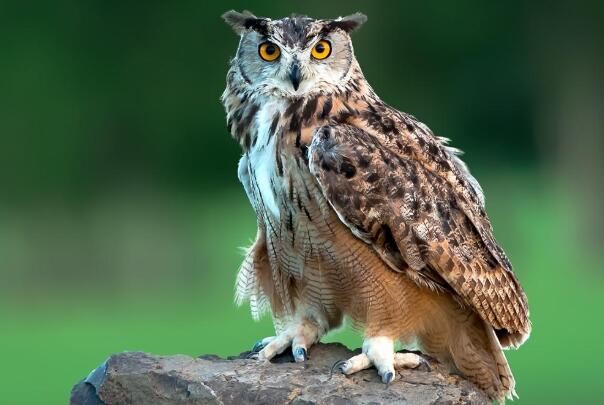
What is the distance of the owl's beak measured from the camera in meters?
3.27

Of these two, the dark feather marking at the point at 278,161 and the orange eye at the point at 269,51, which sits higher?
the orange eye at the point at 269,51

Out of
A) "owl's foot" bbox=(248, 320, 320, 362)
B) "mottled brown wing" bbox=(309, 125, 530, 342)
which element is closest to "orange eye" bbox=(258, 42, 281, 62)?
"mottled brown wing" bbox=(309, 125, 530, 342)

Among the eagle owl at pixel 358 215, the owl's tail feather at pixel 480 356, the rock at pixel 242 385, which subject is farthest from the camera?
the owl's tail feather at pixel 480 356

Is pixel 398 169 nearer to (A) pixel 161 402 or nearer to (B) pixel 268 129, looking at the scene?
(B) pixel 268 129

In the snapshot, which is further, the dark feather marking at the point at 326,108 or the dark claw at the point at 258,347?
the dark claw at the point at 258,347

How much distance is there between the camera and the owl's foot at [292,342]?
342 cm

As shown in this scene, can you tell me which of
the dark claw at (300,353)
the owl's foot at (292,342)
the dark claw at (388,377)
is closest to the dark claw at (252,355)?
the owl's foot at (292,342)

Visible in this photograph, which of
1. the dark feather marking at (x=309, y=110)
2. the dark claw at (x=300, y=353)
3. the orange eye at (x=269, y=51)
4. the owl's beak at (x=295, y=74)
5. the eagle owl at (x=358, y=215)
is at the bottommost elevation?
the dark claw at (x=300, y=353)

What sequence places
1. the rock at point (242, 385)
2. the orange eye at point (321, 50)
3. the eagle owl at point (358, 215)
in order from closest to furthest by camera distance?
the rock at point (242, 385), the eagle owl at point (358, 215), the orange eye at point (321, 50)

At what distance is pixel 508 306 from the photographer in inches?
133

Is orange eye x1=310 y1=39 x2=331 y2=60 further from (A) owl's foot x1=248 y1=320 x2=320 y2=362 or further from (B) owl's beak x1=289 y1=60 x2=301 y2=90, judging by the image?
(A) owl's foot x1=248 y1=320 x2=320 y2=362

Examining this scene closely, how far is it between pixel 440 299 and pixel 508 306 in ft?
0.57

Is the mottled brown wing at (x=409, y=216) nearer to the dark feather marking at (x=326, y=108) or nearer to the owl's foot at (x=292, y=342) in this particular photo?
the dark feather marking at (x=326, y=108)

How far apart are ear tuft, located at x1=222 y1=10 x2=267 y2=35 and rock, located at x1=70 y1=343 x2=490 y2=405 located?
33.8 inches
